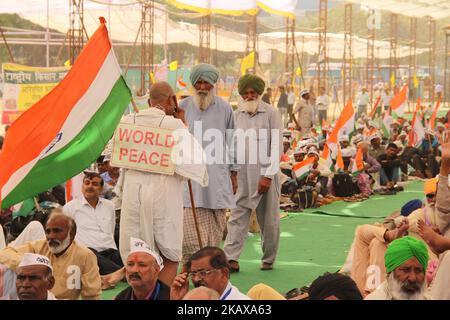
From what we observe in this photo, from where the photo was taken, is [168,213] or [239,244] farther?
[239,244]

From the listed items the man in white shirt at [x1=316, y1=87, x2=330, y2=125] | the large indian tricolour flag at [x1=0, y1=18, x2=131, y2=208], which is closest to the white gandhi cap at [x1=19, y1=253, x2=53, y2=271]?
the large indian tricolour flag at [x1=0, y1=18, x2=131, y2=208]

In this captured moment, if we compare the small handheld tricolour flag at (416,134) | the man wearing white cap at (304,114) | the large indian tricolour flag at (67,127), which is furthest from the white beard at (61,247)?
the man wearing white cap at (304,114)

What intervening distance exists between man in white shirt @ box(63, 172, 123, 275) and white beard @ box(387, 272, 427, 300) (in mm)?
3211

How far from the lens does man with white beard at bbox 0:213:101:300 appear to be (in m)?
5.56


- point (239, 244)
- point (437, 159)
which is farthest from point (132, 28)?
point (239, 244)

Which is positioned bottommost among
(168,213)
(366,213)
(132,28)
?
(366,213)

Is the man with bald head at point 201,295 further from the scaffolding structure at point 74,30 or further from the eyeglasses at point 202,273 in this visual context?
the scaffolding structure at point 74,30

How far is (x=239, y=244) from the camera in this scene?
26.2 ft

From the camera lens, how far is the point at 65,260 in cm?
574

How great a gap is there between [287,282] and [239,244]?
0.56 meters

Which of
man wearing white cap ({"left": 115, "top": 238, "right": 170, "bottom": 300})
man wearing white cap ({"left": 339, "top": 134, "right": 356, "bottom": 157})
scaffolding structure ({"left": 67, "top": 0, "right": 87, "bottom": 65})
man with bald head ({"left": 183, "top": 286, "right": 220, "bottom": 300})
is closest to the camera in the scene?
man with bald head ({"left": 183, "top": 286, "right": 220, "bottom": 300})

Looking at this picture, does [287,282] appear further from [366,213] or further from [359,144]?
[359,144]

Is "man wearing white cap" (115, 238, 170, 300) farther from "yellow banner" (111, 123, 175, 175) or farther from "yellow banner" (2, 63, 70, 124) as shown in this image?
"yellow banner" (2, 63, 70, 124)

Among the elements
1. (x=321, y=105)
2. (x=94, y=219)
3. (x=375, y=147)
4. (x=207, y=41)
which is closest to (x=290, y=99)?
(x=321, y=105)
